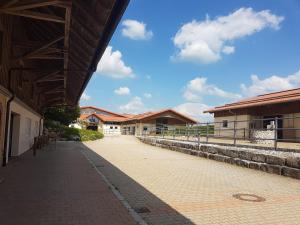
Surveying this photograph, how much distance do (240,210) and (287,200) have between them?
5.27ft

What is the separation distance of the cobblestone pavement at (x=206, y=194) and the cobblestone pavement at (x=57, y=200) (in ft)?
1.79

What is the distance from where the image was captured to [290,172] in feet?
36.2

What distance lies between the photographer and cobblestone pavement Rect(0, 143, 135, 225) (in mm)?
6082

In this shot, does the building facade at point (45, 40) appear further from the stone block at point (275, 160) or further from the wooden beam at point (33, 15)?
the stone block at point (275, 160)

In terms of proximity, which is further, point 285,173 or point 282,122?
point 282,122

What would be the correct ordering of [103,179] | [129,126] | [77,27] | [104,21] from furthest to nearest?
[129,126] → [103,179] → [77,27] → [104,21]

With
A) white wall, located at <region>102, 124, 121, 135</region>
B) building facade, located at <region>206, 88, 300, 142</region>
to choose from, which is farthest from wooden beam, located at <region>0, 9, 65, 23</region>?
white wall, located at <region>102, 124, 121, 135</region>

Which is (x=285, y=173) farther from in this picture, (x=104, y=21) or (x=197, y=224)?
(x=104, y=21)

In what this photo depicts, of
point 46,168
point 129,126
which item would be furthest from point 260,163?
point 129,126

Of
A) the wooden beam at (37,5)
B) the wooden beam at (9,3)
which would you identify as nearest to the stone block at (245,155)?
the wooden beam at (37,5)

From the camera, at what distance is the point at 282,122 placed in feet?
80.9

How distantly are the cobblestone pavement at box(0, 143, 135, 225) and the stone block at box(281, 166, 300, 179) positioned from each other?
18.5ft

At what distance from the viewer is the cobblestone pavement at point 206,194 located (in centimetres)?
648

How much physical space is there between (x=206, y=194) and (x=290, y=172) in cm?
382
